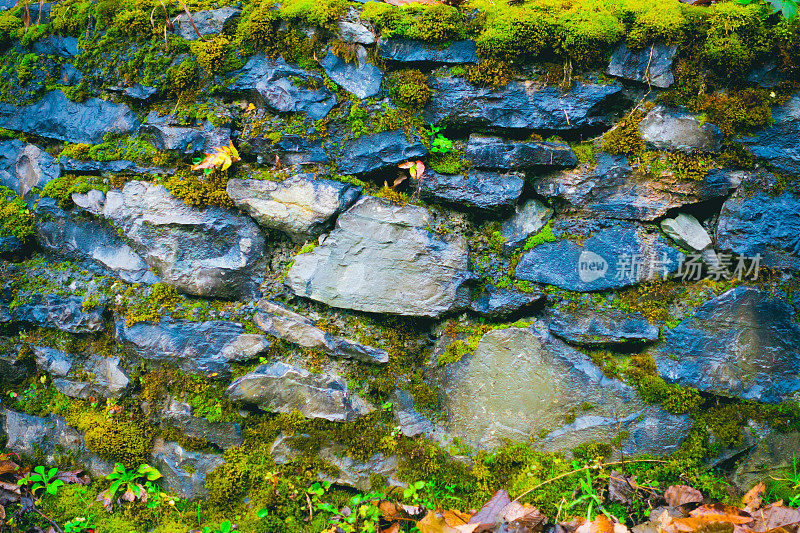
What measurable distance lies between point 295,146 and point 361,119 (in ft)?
1.58

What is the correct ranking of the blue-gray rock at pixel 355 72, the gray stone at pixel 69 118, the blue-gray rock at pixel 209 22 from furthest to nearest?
the gray stone at pixel 69 118 < the blue-gray rock at pixel 209 22 < the blue-gray rock at pixel 355 72

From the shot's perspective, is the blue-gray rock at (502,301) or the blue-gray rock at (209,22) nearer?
the blue-gray rock at (502,301)

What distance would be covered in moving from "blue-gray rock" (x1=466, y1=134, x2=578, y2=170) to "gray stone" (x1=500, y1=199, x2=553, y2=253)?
10.5 inches

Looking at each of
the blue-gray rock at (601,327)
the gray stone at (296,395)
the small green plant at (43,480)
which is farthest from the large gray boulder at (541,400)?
the small green plant at (43,480)

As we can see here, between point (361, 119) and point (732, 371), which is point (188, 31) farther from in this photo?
point (732, 371)

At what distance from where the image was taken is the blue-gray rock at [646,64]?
2.92 metres

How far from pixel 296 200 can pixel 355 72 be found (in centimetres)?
96

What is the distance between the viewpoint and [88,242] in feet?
11.0

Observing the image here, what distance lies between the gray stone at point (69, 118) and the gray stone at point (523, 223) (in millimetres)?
2779

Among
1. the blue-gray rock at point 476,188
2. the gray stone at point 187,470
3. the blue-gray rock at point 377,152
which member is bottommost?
the gray stone at point 187,470

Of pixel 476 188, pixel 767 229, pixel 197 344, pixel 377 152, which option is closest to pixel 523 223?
pixel 476 188

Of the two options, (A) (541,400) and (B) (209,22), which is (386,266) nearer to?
(A) (541,400)

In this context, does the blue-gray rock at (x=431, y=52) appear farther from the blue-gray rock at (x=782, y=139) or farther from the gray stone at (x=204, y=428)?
the gray stone at (x=204, y=428)

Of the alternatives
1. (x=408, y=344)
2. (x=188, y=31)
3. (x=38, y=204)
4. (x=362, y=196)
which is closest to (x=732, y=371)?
(x=408, y=344)
